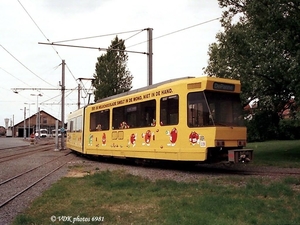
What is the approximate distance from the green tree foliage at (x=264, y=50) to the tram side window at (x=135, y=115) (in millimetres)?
5332

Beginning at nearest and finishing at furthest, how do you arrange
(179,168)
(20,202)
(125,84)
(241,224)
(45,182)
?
(241,224) < (20,202) < (45,182) < (179,168) < (125,84)

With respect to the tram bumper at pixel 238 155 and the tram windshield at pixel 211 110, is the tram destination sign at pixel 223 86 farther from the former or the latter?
the tram bumper at pixel 238 155

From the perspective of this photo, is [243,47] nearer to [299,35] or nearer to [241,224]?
[299,35]

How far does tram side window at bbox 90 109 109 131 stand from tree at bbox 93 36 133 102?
71.2ft

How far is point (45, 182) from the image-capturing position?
1244 cm

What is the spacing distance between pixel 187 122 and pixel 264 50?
228 inches

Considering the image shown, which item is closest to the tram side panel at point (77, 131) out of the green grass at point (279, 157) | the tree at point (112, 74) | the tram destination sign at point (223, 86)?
the green grass at point (279, 157)

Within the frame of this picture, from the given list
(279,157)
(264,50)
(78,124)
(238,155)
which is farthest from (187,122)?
(78,124)

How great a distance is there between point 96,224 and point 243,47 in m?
13.8

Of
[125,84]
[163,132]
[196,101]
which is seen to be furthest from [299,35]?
[125,84]

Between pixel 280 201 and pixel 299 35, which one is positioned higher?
pixel 299 35

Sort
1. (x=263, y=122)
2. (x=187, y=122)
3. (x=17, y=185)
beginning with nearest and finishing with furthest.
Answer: (x=17, y=185)
(x=187, y=122)
(x=263, y=122)

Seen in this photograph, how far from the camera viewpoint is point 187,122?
45.4ft

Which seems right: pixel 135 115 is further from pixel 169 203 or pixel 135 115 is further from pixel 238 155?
pixel 169 203
